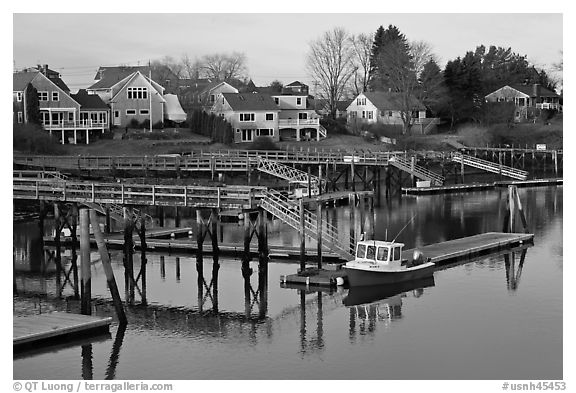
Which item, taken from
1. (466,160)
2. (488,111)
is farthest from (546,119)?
(466,160)

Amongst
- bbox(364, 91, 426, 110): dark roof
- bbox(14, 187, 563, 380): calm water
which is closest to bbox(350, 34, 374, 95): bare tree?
bbox(364, 91, 426, 110): dark roof

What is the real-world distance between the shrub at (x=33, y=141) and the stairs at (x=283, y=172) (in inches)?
669

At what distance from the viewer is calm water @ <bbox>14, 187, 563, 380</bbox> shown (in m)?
27.0

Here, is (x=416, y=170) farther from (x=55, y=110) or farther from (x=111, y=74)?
(x=111, y=74)

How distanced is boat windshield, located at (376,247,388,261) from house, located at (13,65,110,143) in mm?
48791

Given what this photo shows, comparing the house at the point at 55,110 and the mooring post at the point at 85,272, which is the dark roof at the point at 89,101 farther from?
the mooring post at the point at 85,272

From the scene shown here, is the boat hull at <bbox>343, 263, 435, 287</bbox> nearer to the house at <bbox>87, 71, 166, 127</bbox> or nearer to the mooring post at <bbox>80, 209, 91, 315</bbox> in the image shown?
the mooring post at <bbox>80, 209, 91, 315</bbox>

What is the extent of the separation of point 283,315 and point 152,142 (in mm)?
50834

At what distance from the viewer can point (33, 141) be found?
244 feet

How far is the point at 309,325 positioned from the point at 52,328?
7469mm

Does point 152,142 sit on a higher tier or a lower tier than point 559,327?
higher

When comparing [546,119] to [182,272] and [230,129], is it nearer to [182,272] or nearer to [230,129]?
[230,129]

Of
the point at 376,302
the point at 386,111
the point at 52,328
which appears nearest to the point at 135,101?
the point at 386,111

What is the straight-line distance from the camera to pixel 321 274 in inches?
1446
